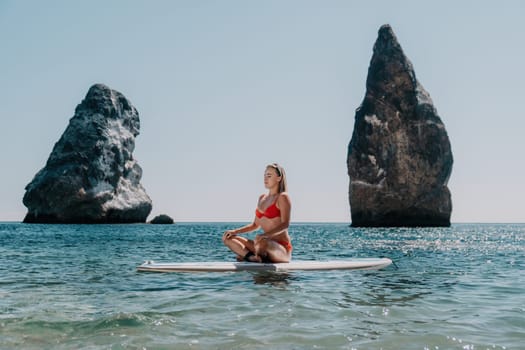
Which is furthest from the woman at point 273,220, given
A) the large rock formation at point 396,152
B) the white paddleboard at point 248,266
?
the large rock formation at point 396,152

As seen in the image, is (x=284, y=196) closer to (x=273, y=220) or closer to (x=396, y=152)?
(x=273, y=220)

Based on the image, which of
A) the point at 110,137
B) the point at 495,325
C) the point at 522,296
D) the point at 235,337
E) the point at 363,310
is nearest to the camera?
the point at 235,337

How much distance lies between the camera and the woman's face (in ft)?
34.7

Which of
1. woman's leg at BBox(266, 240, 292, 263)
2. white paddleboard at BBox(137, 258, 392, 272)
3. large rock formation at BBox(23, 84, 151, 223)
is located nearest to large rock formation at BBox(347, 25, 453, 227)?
large rock formation at BBox(23, 84, 151, 223)

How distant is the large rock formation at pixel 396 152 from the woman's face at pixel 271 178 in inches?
2835

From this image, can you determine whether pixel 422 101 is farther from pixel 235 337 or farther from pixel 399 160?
pixel 235 337

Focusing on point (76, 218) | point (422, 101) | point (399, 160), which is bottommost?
point (76, 218)

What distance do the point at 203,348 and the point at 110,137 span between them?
10551 centimetres

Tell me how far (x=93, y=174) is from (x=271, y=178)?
309ft

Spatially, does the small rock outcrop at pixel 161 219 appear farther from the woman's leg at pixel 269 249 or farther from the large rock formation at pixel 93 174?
the woman's leg at pixel 269 249

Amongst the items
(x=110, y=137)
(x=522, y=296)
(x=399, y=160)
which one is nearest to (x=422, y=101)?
(x=399, y=160)

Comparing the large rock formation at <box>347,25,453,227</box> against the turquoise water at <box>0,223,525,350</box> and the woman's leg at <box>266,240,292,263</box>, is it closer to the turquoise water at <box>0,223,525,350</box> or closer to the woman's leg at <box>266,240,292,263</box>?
the woman's leg at <box>266,240,292,263</box>

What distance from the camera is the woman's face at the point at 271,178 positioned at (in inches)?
416

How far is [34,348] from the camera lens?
16.2 feet
